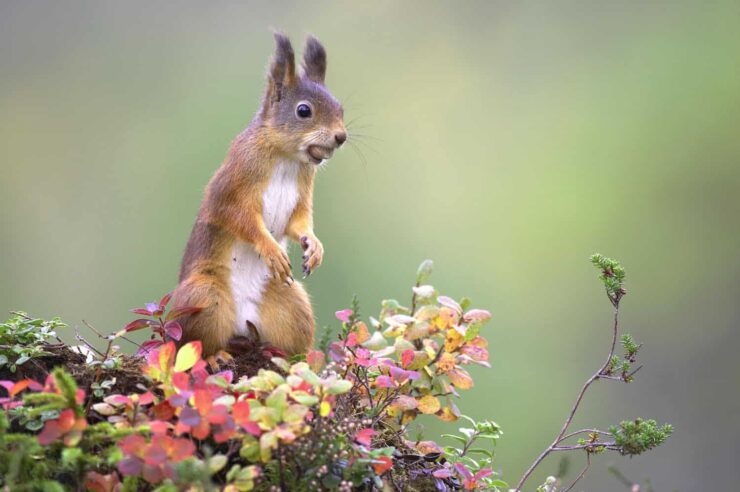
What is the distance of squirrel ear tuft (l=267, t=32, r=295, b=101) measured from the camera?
244 centimetres

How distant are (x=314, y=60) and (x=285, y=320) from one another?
0.74 metres

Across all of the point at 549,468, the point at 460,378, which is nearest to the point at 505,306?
the point at 549,468

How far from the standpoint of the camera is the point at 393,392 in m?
1.85

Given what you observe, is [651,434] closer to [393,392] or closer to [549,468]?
[393,392]

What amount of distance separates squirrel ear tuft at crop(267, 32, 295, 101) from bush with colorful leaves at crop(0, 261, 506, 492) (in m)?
0.74

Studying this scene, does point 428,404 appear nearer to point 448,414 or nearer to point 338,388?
point 448,414

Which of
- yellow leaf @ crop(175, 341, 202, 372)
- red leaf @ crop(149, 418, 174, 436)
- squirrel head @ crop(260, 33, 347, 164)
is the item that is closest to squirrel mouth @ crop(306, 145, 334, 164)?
squirrel head @ crop(260, 33, 347, 164)

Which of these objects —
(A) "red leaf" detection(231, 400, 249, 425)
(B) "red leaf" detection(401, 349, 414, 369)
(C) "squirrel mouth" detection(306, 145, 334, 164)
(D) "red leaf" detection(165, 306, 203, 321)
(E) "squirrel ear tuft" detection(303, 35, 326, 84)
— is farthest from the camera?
(E) "squirrel ear tuft" detection(303, 35, 326, 84)

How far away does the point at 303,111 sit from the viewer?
239 cm

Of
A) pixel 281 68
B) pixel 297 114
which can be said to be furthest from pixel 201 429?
pixel 281 68

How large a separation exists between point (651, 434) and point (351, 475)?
53 centimetres

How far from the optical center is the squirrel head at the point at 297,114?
7.76 ft

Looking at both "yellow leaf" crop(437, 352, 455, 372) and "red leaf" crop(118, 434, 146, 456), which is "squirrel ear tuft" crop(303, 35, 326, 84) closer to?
"yellow leaf" crop(437, 352, 455, 372)

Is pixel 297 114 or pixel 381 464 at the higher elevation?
pixel 297 114
